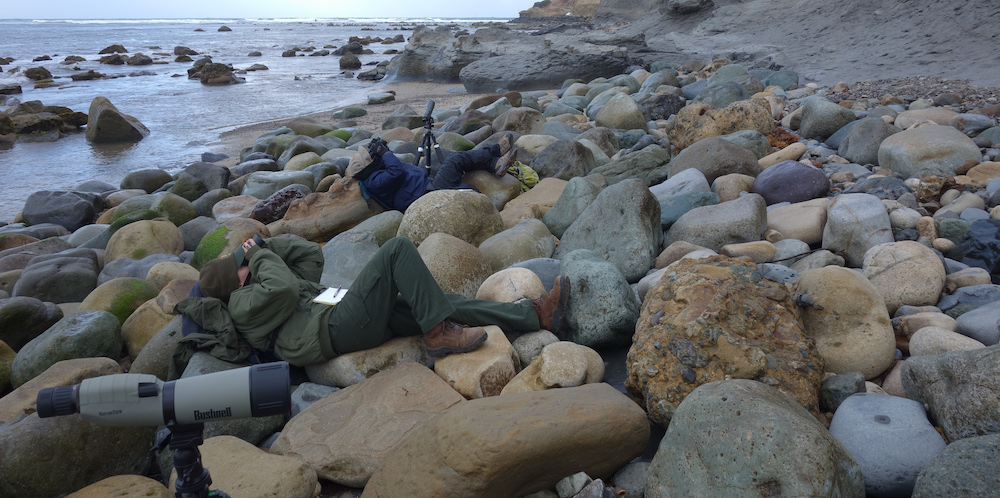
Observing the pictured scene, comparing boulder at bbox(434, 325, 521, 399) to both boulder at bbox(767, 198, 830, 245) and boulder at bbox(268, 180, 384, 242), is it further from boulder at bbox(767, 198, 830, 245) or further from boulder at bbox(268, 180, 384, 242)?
boulder at bbox(268, 180, 384, 242)

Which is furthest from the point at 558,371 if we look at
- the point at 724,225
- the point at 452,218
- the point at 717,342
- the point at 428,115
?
the point at 428,115

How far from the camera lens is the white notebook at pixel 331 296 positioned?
405 centimetres

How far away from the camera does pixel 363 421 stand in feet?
11.1

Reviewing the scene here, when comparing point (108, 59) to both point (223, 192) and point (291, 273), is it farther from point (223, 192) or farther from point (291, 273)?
point (291, 273)

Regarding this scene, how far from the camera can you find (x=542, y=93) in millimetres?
16844

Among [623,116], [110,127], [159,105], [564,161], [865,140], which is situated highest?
[865,140]

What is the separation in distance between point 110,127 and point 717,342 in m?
16.9

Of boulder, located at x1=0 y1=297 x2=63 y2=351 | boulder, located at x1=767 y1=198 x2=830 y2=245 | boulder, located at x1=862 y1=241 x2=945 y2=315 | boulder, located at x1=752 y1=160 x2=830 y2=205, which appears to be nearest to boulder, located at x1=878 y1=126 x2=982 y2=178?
boulder, located at x1=752 y1=160 x2=830 y2=205

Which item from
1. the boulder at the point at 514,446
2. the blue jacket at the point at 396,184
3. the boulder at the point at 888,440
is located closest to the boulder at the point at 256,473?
the boulder at the point at 514,446

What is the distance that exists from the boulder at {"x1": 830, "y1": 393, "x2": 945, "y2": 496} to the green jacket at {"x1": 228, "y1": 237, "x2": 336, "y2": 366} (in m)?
2.93

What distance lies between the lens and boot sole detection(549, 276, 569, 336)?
412 cm

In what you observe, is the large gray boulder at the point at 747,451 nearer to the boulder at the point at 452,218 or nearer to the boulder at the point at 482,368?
the boulder at the point at 482,368

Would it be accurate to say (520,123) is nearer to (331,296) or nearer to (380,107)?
(331,296)

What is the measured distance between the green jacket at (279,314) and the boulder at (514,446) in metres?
1.30
